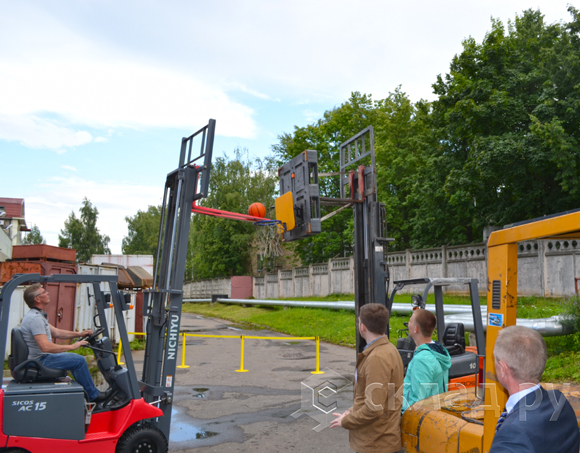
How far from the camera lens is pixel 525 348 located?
7.11 ft

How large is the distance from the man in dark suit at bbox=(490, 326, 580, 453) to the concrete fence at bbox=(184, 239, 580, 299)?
16174 mm

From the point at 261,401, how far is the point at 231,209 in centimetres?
3708

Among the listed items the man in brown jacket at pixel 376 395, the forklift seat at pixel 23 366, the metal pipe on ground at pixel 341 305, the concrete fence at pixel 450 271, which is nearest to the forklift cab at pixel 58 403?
the forklift seat at pixel 23 366

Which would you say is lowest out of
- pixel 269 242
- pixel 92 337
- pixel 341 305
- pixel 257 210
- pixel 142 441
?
pixel 142 441

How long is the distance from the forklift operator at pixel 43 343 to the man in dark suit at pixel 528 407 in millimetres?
4491

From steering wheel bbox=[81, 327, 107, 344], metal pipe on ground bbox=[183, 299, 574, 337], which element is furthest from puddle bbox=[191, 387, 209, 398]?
metal pipe on ground bbox=[183, 299, 574, 337]

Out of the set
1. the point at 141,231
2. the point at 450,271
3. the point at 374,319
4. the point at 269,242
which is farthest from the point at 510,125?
the point at 141,231

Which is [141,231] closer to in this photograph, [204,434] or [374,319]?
[204,434]

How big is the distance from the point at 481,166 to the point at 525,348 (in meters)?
20.0

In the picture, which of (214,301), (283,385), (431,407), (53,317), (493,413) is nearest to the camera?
(493,413)

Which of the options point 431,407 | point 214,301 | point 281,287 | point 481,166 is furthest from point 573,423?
point 214,301

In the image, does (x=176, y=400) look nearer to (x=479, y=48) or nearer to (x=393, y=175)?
(x=479, y=48)

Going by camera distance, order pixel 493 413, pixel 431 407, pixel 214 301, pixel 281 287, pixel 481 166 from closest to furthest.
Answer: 1. pixel 493 413
2. pixel 431 407
3. pixel 481 166
4. pixel 281 287
5. pixel 214 301

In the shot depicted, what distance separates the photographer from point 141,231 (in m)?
90.9
